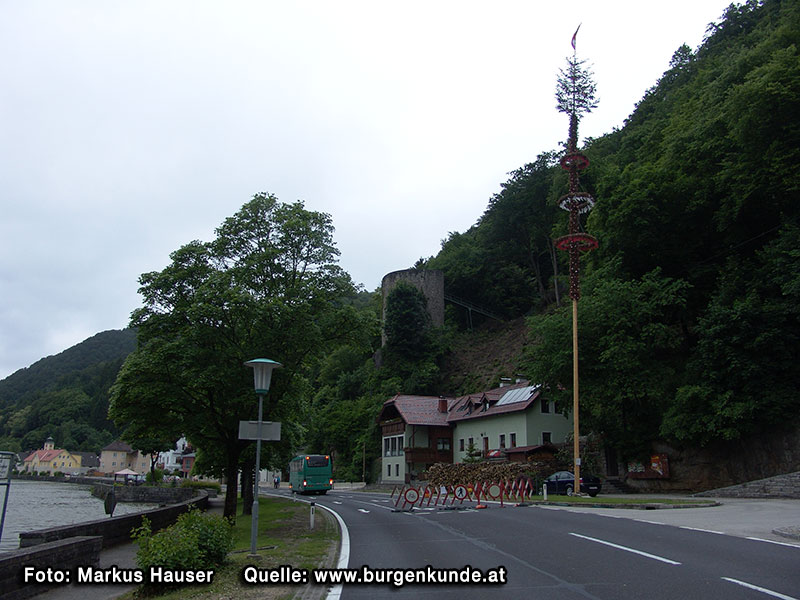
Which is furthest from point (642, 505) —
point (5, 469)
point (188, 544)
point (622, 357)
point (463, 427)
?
point (463, 427)

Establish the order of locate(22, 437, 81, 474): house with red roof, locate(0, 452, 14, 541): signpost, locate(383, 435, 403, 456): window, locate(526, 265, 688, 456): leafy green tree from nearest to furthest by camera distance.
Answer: locate(0, 452, 14, 541): signpost, locate(526, 265, 688, 456): leafy green tree, locate(383, 435, 403, 456): window, locate(22, 437, 81, 474): house with red roof

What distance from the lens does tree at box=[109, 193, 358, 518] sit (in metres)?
18.4

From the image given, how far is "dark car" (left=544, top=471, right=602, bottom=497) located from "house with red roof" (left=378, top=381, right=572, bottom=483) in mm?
9186

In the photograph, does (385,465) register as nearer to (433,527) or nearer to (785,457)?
(785,457)

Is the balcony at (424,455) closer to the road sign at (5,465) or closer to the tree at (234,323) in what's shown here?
the tree at (234,323)

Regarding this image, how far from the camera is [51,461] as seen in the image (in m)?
143

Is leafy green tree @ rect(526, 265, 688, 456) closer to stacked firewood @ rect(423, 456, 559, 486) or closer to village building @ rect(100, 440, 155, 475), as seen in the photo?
stacked firewood @ rect(423, 456, 559, 486)

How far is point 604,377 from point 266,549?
88.2ft

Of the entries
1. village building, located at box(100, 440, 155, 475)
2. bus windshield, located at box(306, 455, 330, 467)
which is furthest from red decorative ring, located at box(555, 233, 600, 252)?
village building, located at box(100, 440, 155, 475)

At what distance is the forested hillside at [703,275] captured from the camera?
97.7ft

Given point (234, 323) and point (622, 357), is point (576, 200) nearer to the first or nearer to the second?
point (622, 357)

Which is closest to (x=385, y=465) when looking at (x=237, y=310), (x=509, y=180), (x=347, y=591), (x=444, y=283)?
(x=444, y=283)

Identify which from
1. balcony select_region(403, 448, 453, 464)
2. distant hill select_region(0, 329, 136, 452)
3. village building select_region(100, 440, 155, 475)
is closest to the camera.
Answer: balcony select_region(403, 448, 453, 464)

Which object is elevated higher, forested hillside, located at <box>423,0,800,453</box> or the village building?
forested hillside, located at <box>423,0,800,453</box>
